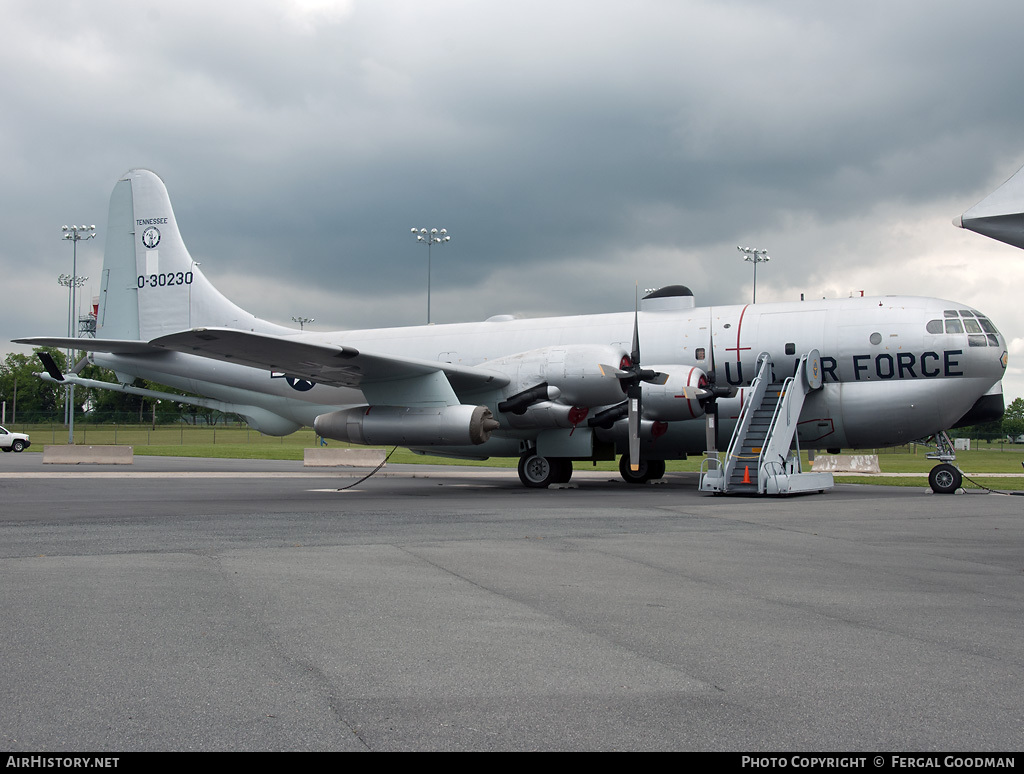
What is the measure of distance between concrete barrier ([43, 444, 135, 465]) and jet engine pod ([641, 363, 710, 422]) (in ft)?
81.2

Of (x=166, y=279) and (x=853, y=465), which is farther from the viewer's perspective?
(x=853, y=465)

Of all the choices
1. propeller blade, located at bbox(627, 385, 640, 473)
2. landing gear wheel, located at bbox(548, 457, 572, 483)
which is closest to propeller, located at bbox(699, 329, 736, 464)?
propeller blade, located at bbox(627, 385, 640, 473)

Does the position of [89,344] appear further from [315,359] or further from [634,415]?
[634,415]

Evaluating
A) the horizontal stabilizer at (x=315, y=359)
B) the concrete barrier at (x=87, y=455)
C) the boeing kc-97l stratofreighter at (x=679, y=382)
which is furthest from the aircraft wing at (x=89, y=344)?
the concrete barrier at (x=87, y=455)

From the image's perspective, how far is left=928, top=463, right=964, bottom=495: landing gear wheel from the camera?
19250mm

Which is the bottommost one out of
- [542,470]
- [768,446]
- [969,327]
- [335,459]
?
[335,459]

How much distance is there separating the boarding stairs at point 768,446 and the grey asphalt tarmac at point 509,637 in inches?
241

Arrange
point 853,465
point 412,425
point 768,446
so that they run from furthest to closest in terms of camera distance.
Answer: point 853,465, point 412,425, point 768,446

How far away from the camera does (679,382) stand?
19.7 m

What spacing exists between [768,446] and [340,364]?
9.80 m

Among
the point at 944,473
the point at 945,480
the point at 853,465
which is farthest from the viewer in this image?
the point at 853,465

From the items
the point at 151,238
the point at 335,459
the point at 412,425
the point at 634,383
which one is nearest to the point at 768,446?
the point at 634,383

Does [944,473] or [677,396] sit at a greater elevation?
[677,396]

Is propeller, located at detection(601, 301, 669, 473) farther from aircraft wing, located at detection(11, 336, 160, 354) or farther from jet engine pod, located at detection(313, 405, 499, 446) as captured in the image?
aircraft wing, located at detection(11, 336, 160, 354)
